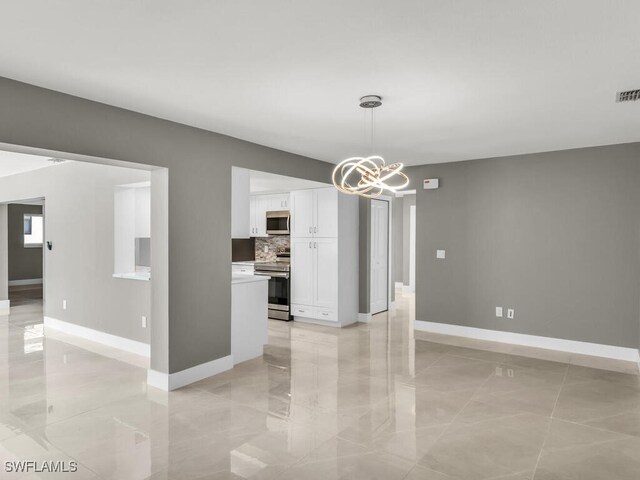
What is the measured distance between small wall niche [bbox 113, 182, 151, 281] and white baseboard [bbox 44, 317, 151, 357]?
0.81 metres

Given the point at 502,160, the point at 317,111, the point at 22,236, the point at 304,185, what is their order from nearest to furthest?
1. the point at 317,111
2. the point at 502,160
3. the point at 304,185
4. the point at 22,236

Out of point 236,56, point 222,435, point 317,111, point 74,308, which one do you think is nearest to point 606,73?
point 317,111

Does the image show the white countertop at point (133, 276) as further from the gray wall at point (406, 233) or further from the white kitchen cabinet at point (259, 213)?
the gray wall at point (406, 233)

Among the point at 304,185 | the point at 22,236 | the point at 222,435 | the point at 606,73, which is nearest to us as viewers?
the point at 606,73

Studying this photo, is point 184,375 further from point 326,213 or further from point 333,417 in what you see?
point 326,213

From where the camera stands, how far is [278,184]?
6.46 m

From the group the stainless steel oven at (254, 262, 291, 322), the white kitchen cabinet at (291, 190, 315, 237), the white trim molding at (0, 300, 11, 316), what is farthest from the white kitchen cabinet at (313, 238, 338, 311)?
the white trim molding at (0, 300, 11, 316)

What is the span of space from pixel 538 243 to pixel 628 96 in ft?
8.37

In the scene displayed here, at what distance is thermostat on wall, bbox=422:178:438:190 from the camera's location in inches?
243

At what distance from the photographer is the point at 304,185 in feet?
21.1

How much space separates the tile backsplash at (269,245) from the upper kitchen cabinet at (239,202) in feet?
10.9

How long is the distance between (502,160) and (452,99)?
2.76m

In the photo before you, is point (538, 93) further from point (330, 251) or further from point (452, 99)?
point (330, 251)

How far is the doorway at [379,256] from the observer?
723 centimetres
